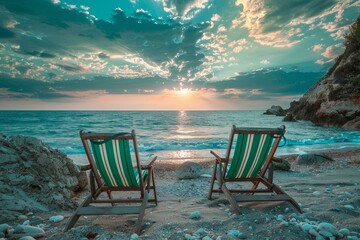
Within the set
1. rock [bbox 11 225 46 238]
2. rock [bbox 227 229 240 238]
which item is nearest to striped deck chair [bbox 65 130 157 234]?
rock [bbox 11 225 46 238]

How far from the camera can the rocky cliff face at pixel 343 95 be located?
2272 cm

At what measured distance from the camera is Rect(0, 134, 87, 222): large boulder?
332cm

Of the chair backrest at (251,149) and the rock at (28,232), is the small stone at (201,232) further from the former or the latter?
the rock at (28,232)

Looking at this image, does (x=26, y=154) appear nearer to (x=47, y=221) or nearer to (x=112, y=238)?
(x=47, y=221)

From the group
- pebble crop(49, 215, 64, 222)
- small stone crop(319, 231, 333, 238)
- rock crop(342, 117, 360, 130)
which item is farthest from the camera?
rock crop(342, 117, 360, 130)

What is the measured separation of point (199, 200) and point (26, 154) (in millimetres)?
3397

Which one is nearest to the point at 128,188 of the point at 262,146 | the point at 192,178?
the point at 262,146

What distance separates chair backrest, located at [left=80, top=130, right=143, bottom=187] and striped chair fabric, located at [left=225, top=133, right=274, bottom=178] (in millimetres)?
1639

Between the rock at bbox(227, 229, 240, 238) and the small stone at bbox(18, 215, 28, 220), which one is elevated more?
the rock at bbox(227, 229, 240, 238)

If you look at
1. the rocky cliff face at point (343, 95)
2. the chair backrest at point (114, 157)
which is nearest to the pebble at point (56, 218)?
the chair backrest at point (114, 157)

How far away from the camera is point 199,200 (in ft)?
14.1

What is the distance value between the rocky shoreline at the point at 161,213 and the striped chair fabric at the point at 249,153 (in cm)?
59

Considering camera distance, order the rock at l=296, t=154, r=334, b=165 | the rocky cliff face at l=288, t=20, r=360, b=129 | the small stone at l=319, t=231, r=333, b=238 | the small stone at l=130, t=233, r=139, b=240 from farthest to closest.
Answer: the rocky cliff face at l=288, t=20, r=360, b=129, the rock at l=296, t=154, r=334, b=165, the small stone at l=130, t=233, r=139, b=240, the small stone at l=319, t=231, r=333, b=238

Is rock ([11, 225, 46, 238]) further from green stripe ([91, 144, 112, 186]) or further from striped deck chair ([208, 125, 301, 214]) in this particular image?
striped deck chair ([208, 125, 301, 214])
